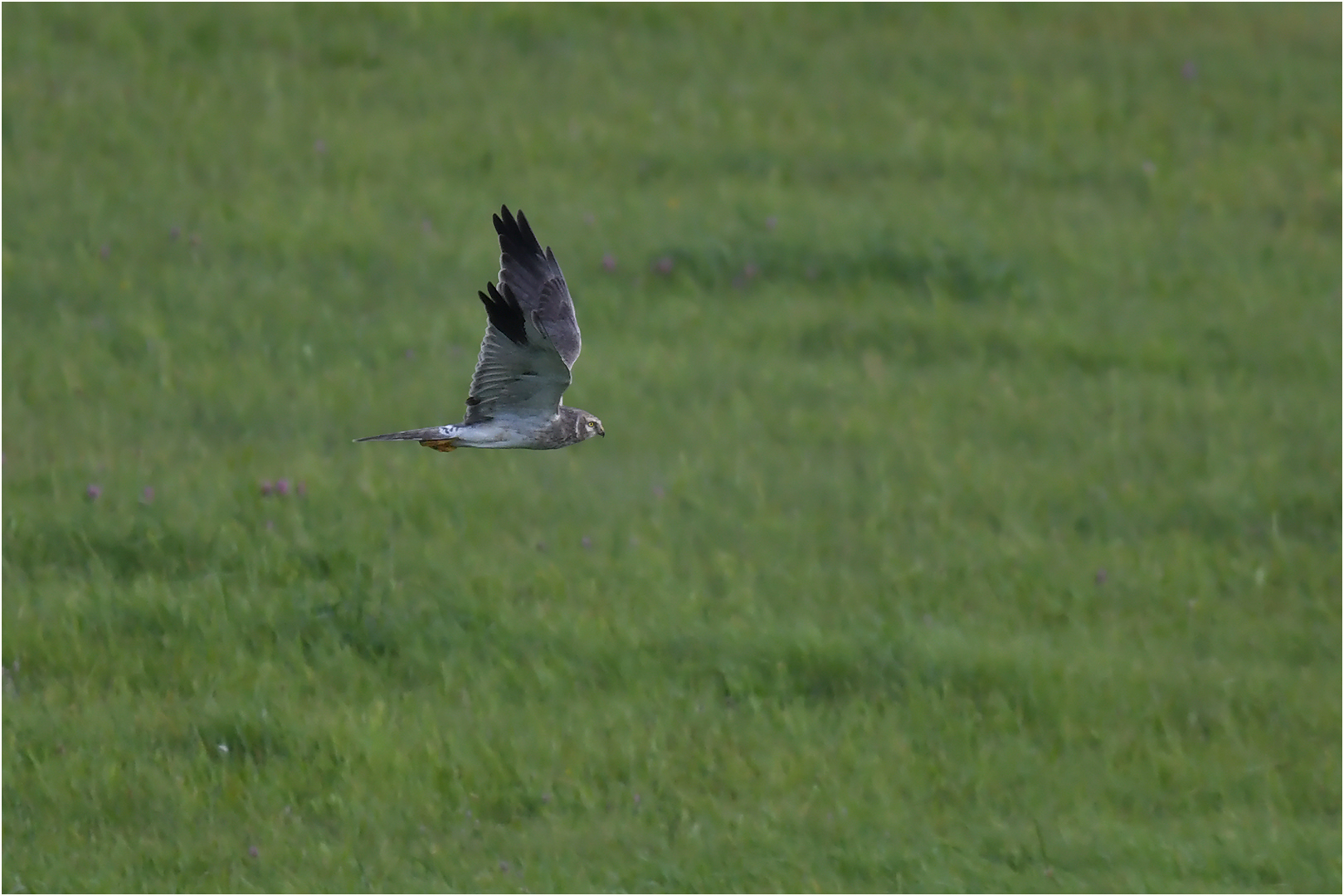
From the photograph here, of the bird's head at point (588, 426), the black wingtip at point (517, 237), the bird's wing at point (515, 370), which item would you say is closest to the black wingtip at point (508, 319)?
the bird's wing at point (515, 370)

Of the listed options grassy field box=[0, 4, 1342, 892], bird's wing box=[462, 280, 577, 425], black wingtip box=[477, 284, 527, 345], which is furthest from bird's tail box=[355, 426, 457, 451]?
grassy field box=[0, 4, 1342, 892]

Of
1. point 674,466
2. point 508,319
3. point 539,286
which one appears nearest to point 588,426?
point 539,286

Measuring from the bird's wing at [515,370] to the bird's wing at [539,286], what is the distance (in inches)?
21.3

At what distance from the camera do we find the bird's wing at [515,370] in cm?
696

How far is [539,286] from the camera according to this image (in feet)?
26.0

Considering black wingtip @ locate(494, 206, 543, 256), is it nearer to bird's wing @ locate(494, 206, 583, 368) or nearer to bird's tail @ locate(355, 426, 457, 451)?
bird's wing @ locate(494, 206, 583, 368)

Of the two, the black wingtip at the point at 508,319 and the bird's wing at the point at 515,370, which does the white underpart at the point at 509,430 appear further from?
the black wingtip at the point at 508,319

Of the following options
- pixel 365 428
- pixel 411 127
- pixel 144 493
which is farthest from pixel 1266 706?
pixel 411 127

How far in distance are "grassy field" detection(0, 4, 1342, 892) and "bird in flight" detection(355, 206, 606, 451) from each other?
8.98 ft

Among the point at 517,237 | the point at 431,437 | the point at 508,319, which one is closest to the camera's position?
the point at 508,319

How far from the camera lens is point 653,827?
951 centimetres

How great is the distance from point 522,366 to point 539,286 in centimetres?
84

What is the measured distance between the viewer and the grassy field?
9.66m

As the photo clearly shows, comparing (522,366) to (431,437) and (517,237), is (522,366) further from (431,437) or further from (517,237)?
(517,237)
